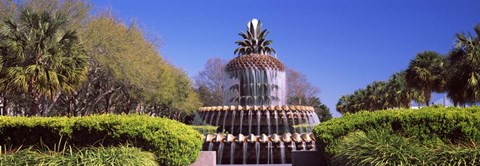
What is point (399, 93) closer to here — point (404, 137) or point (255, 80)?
point (255, 80)

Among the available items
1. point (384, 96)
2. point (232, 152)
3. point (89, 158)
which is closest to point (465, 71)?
point (232, 152)

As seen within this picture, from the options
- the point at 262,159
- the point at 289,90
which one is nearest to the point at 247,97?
the point at 262,159

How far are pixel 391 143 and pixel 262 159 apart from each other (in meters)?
5.74

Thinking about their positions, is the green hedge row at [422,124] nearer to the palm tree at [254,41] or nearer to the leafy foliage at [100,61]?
the palm tree at [254,41]

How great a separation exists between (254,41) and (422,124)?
35.1ft

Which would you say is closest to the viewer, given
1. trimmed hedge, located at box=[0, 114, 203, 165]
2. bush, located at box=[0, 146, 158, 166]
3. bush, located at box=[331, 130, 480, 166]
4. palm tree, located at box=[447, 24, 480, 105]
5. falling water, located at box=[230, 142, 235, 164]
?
bush, located at box=[331, 130, 480, 166]

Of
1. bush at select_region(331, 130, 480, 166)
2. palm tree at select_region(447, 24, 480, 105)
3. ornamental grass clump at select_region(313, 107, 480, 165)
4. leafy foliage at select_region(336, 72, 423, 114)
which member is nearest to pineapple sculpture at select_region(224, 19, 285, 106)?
ornamental grass clump at select_region(313, 107, 480, 165)

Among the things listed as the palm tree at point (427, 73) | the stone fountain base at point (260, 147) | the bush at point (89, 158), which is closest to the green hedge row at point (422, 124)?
the stone fountain base at point (260, 147)

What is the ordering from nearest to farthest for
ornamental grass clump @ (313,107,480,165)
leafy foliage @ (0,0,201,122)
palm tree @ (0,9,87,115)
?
1. ornamental grass clump @ (313,107,480,165)
2. palm tree @ (0,9,87,115)
3. leafy foliage @ (0,0,201,122)

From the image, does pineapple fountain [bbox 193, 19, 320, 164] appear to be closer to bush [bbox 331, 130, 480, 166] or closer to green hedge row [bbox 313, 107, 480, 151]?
green hedge row [bbox 313, 107, 480, 151]

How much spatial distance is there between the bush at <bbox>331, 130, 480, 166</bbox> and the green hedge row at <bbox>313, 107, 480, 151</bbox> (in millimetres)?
237

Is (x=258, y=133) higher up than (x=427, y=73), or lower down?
lower down

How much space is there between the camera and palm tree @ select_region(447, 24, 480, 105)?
26.5 m

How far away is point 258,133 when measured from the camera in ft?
54.7
